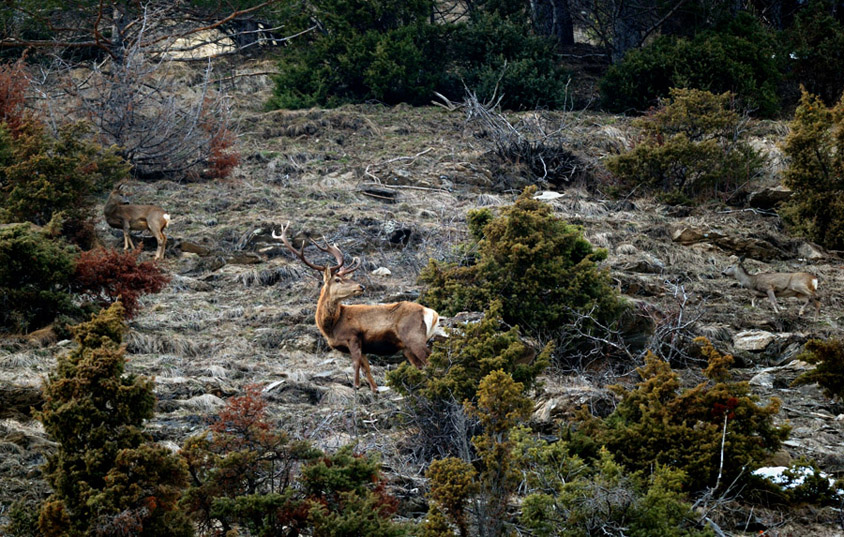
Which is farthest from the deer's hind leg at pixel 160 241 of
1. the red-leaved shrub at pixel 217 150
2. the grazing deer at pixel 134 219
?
the red-leaved shrub at pixel 217 150

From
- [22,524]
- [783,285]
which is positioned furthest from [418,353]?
[783,285]

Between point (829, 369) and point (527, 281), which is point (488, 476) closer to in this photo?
point (829, 369)

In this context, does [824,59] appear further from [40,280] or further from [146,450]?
[146,450]

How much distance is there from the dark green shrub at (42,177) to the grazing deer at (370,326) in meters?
4.44

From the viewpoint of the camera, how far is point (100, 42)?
1853cm

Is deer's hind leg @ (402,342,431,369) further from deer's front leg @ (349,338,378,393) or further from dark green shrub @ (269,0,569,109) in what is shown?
dark green shrub @ (269,0,569,109)

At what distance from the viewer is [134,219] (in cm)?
1403

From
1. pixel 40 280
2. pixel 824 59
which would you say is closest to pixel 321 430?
pixel 40 280

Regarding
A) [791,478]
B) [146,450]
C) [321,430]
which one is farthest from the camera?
[321,430]

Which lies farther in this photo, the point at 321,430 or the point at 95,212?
the point at 95,212

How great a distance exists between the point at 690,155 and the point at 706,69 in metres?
4.67

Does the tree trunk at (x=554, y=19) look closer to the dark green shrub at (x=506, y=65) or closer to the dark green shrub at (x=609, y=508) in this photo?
the dark green shrub at (x=506, y=65)

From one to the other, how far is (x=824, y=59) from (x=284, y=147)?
11.4m

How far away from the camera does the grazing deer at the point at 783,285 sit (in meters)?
12.3
